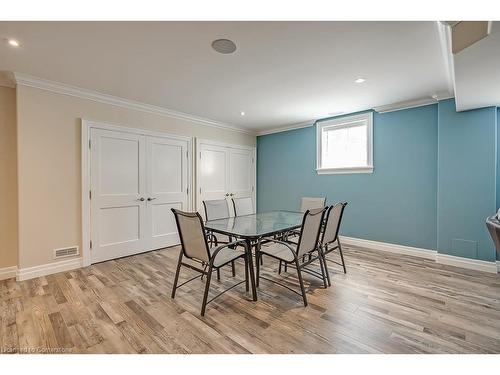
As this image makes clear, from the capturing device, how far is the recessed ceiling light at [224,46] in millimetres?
1915

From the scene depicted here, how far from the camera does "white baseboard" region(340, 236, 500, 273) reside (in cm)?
284

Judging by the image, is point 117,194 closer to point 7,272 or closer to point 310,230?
point 7,272

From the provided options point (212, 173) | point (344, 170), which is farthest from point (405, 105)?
point (212, 173)

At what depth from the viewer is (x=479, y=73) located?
6.46 feet

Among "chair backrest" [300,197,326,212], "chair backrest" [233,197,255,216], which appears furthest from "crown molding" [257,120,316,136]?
"chair backrest" [233,197,255,216]

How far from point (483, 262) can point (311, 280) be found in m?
2.19

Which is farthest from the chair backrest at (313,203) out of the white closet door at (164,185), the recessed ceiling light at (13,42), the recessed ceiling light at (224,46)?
the recessed ceiling light at (13,42)

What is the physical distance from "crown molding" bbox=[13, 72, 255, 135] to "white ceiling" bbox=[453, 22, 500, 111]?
3.53 metres

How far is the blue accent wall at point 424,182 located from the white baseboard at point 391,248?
74 millimetres

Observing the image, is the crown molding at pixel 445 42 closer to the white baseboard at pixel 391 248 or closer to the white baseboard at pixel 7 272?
the white baseboard at pixel 391 248

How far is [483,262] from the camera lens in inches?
113

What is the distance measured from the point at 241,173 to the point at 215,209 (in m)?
2.09
